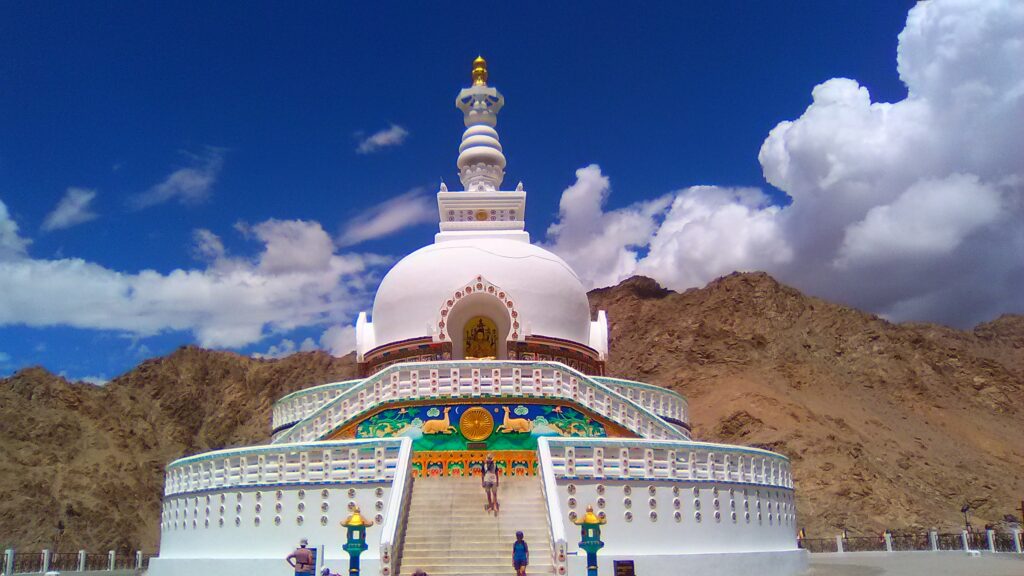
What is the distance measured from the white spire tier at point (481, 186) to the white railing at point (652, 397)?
5.96 m

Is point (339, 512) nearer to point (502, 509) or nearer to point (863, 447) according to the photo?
point (502, 509)

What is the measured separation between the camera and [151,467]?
55.7m

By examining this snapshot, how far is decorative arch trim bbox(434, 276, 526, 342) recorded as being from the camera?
70.0 feet

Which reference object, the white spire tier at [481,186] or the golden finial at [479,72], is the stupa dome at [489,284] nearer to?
the white spire tier at [481,186]

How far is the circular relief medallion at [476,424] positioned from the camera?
1766 centimetres

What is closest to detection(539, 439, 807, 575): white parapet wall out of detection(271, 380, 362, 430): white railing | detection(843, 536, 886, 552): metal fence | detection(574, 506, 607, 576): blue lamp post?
detection(574, 506, 607, 576): blue lamp post

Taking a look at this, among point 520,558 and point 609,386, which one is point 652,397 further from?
point 520,558

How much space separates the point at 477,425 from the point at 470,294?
4.48 meters

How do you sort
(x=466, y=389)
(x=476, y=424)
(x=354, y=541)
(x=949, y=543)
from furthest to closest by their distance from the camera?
(x=949, y=543) → (x=466, y=389) → (x=476, y=424) → (x=354, y=541)

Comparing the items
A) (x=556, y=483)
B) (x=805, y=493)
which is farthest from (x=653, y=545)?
(x=805, y=493)

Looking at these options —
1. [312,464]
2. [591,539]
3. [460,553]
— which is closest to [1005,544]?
[460,553]

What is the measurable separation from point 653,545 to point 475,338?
796 cm

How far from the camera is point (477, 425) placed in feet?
58.3

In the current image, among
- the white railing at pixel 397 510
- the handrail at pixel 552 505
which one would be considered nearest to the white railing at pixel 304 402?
the white railing at pixel 397 510
